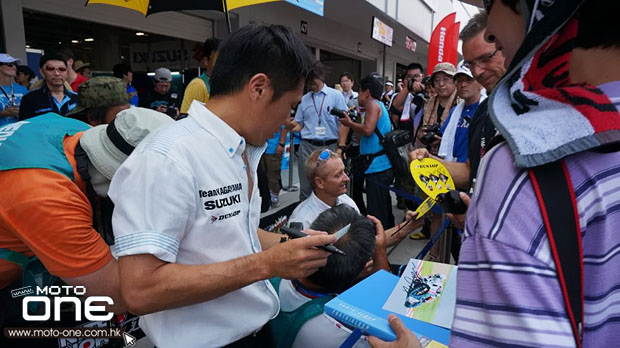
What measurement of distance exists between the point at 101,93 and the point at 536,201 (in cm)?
215

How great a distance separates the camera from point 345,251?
5.38 ft

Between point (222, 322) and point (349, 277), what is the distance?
63 centimetres

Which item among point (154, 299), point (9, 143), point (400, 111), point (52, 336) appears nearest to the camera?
point (154, 299)

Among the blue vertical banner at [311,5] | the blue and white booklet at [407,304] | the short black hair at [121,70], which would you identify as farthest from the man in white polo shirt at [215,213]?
the short black hair at [121,70]

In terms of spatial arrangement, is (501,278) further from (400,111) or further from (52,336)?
(400,111)

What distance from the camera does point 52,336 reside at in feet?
5.04

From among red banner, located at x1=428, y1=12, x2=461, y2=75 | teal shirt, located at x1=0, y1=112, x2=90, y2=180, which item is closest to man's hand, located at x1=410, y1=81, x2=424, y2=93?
red banner, located at x1=428, y1=12, x2=461, y2=75

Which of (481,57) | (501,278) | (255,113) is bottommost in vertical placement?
(501,278)

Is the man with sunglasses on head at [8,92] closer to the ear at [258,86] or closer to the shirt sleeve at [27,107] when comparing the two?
the shirt sleeve at [27,107]

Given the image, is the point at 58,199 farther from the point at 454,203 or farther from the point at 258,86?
the point at 454,203

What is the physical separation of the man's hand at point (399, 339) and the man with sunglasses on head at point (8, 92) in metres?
5.34

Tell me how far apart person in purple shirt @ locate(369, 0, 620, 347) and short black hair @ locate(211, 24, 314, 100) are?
0.80m

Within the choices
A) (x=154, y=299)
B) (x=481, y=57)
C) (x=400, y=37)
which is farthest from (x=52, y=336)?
(x=400, y=37)

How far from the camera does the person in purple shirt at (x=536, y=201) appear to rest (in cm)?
46
